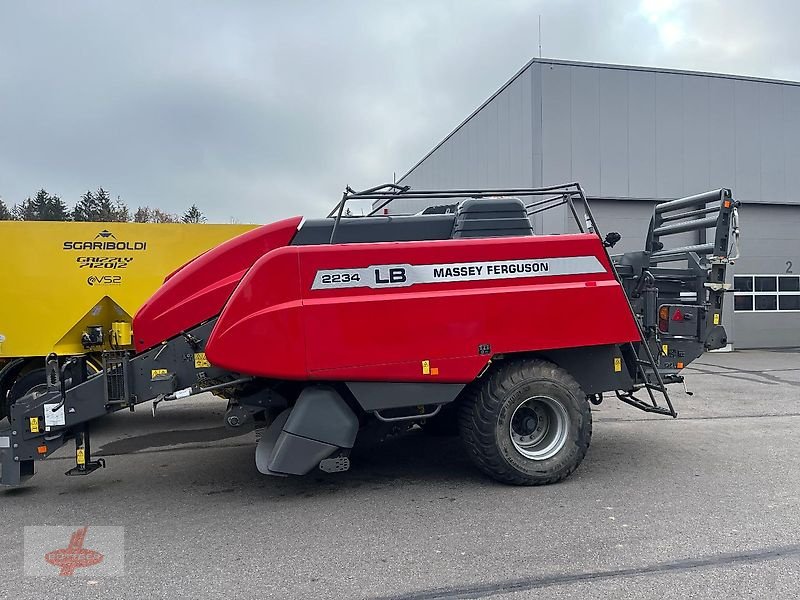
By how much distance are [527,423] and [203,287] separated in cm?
300

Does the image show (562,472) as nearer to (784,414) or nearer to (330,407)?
(330,407)

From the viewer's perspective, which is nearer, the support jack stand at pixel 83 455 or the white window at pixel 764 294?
the support jack stand at pixel 83 455

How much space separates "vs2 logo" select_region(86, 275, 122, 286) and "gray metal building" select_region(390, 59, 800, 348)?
850 cm

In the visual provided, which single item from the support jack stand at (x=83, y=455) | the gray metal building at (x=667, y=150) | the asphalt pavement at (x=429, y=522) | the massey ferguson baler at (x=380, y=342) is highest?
the gray metal building at (x=667, y=150)

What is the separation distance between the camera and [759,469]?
18.8ft

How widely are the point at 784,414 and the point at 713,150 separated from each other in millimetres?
11354

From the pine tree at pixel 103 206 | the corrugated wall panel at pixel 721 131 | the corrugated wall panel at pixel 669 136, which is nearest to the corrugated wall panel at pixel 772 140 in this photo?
the corrugated wall panel at pixel 721 131

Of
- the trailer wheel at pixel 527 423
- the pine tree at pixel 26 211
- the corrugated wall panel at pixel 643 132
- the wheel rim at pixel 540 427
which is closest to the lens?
the trailer wheel at pixel 527 423

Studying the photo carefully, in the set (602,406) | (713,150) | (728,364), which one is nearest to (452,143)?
(713,150)

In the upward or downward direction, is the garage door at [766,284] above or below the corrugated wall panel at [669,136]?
below

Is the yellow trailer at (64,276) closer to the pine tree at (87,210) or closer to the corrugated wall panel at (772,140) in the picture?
the corrugated wall panel at (772,140)

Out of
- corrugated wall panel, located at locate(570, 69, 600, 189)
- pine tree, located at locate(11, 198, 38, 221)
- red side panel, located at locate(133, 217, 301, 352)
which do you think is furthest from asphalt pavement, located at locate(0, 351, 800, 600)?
pine tree, located at locate(11, 198, 38, 221)

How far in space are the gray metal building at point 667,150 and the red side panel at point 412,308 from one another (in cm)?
995

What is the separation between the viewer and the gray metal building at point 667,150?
54.0 ft
